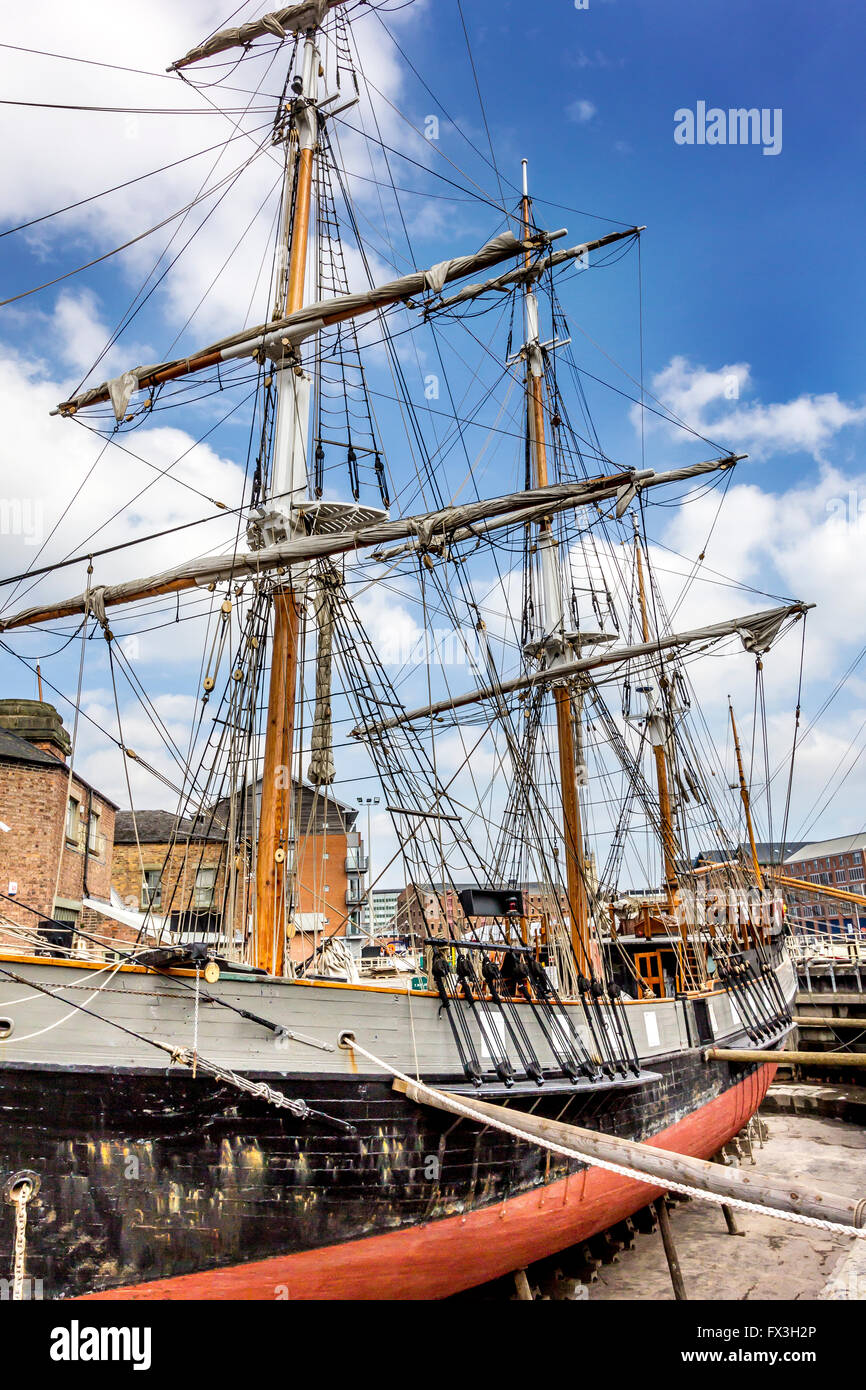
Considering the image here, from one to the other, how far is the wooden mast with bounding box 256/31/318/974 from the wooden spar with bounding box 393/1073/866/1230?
2904 millimetres

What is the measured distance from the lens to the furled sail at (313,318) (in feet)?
40.9

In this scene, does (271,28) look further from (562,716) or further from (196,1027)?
(196,1027)

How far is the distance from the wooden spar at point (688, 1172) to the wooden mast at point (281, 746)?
9.53 feet

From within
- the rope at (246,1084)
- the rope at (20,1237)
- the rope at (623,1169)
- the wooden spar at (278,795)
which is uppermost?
the wooden spar at (278,795)

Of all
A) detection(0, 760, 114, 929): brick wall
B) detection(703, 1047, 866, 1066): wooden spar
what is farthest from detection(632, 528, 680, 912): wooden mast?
detection(0, 760, 114, 929): brick wall

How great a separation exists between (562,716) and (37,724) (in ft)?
51.0

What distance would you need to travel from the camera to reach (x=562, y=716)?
20172mm

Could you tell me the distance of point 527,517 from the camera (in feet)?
53.2

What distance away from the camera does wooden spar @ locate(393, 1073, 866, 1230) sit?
5.66m

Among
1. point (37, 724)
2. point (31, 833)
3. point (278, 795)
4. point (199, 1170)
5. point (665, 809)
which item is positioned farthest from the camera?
point (665, 809)

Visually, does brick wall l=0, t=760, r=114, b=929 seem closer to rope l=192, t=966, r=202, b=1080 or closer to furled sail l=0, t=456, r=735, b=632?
furled sail l=0, t=456, r=735, b=632

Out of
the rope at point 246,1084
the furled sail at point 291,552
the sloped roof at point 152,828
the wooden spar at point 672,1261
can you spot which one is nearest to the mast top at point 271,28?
the furled sail at point 291,552

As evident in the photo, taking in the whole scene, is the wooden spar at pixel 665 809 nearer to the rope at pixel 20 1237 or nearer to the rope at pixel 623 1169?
the rope at pixel 623 1169

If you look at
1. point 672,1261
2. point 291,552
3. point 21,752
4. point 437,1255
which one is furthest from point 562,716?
point 21,752
